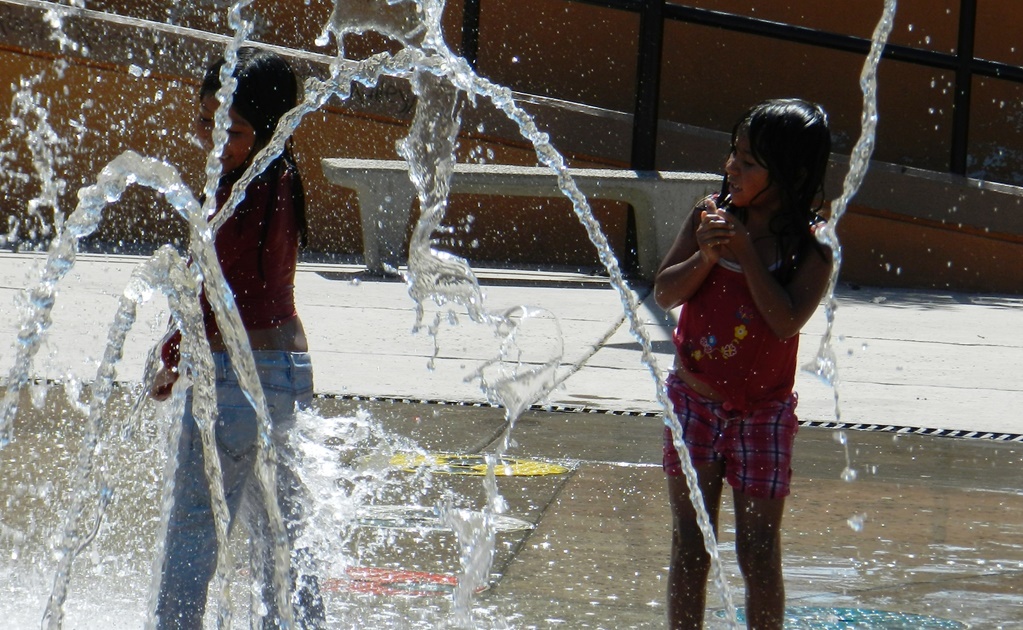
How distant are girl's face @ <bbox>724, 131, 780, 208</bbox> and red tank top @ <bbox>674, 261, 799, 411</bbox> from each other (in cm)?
15

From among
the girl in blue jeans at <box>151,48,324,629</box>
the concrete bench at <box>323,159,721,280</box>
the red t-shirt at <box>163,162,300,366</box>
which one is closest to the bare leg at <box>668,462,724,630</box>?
the girl in blue jeans at <box>151,48,324,629</box>

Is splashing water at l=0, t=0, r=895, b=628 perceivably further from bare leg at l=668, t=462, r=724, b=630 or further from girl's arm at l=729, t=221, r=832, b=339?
girl's arm at l=729, t=221, r=832, b=339

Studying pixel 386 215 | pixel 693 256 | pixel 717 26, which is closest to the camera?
pixel 693 256

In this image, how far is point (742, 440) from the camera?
2977 millimetres

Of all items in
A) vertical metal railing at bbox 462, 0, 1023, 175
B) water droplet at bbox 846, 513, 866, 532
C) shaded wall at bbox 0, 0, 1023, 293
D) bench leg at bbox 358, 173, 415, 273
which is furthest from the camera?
shaded wall at bbox 0, 0, 1023, 293

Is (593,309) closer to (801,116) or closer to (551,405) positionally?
(551,405)

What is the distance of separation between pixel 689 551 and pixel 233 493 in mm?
930

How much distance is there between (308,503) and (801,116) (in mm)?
1316

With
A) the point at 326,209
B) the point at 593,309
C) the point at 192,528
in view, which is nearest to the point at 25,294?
the point at 593,309

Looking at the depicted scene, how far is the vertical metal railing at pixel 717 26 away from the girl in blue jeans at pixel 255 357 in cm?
876

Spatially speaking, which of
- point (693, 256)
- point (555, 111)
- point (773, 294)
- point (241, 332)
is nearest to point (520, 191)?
point (555, 111)

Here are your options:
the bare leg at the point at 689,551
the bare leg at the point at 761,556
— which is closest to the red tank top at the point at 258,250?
the bare leg at the point at 689,551

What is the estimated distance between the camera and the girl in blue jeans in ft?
9.47

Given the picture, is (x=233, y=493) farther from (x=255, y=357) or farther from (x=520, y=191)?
(x=520, y=191)
